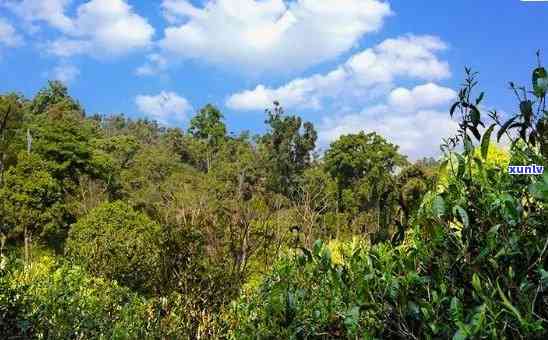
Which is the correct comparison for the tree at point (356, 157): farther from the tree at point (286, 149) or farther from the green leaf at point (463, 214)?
the green leaf at point (463, 214)

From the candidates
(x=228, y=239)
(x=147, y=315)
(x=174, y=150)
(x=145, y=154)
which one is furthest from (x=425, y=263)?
(x=174, y=150)

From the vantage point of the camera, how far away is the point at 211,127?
54.0 meters

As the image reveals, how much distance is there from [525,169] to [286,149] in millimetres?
39810

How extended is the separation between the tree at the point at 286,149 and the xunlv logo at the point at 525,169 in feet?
127

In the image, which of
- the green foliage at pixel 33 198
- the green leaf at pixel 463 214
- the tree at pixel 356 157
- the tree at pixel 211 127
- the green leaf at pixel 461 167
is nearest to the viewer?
the green leaf at pixel 463 214

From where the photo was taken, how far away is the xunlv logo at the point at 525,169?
3.96ft

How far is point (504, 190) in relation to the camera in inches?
50.3

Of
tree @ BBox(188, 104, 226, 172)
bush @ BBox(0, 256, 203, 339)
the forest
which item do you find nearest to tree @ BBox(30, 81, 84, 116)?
tree @ BBox(188, 104, 226, 172)

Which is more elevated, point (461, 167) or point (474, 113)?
point (474, 113)

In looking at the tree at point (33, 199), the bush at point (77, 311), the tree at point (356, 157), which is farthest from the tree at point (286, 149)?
the bush at point (77, 311)

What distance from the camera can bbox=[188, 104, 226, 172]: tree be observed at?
176 feet

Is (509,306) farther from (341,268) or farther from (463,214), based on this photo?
(341,268)

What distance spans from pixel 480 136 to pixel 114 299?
21.6ft

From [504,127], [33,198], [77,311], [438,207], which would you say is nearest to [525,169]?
[504,127]
